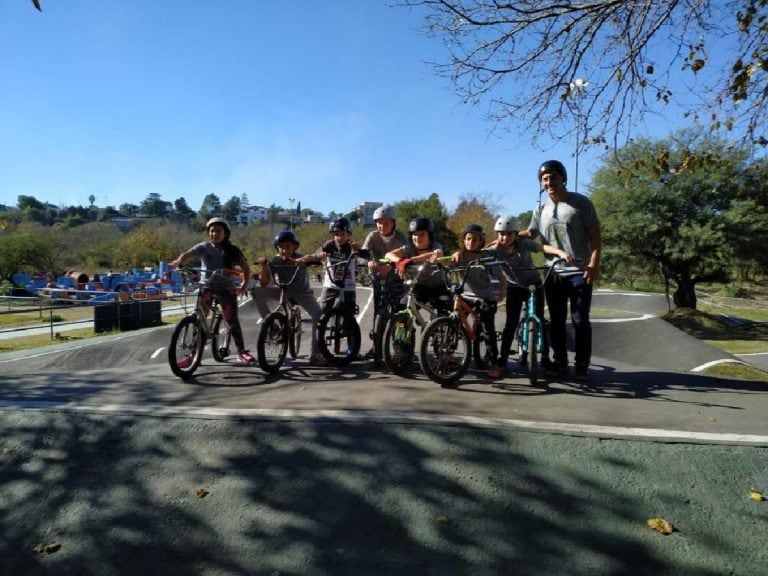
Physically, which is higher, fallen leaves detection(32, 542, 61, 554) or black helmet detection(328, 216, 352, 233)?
black helmet detection(328, 216, 352, 233)

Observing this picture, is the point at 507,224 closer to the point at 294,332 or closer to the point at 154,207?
the point at 294,332

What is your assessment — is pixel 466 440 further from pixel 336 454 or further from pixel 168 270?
pixel 168 270

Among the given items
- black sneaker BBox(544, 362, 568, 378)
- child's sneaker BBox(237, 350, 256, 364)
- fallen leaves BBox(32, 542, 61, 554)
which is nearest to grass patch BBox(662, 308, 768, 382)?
black sneaker BBox(544, 362, 568, 378)

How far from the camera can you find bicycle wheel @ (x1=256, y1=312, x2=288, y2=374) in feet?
18.3

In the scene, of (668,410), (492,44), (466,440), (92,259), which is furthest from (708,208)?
(92,259)

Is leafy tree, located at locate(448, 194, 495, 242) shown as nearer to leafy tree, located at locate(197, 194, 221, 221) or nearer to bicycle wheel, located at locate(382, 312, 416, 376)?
bicycle wheel, located at locate(382, 312, 416, 376)

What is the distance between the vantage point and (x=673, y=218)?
27.8m

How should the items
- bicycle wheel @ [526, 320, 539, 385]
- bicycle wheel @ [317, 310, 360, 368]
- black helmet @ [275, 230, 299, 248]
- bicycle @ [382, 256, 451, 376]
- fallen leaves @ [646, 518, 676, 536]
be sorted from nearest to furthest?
fallen leaves @ [646, 518, 676, 536] → bicycle wheel @ [526, 320, 539, 385] → bicycle @ [382, 256, 451, 376] → bicycle wheel @ [317, 310, 360, 368] → black helmet @ [275, 230, 299, 248]

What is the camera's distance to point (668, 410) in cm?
423

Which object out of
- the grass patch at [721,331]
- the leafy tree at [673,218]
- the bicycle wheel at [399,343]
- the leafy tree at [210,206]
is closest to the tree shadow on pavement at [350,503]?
the bicycle wheel at [399,343]

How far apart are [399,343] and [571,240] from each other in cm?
213

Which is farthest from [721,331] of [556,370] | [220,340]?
[220,340]

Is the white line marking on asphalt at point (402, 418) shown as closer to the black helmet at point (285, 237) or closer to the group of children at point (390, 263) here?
the group of children at point (390, 263)

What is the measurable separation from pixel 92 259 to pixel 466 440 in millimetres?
76707
